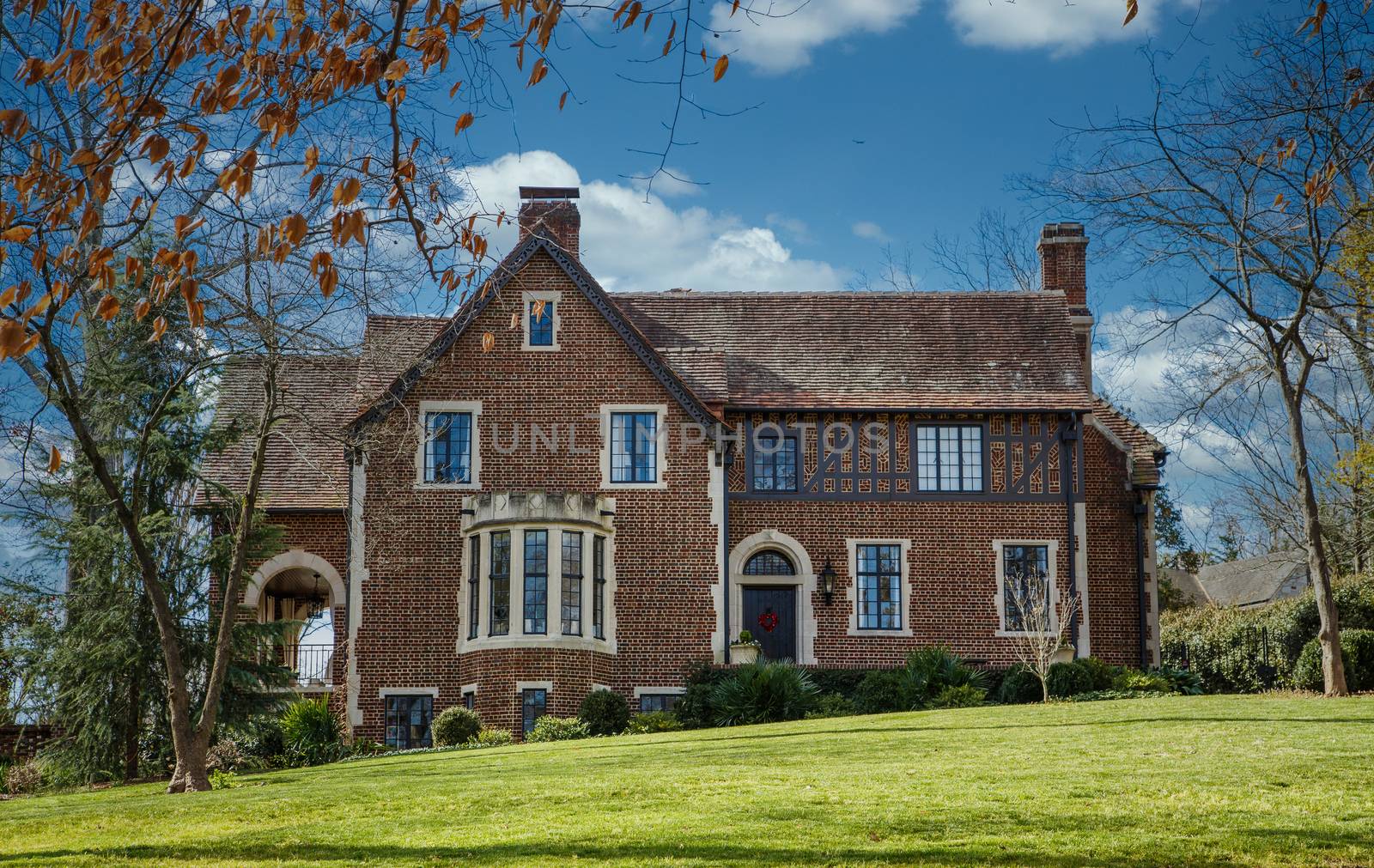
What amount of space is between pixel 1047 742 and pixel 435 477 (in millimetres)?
14045

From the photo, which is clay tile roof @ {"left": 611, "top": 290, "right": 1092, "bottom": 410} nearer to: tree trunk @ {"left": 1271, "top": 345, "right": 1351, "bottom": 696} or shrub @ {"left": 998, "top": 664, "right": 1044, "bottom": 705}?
shrub @ {"left": 998, "top": 664, "right": 1044, "bottom": 705}

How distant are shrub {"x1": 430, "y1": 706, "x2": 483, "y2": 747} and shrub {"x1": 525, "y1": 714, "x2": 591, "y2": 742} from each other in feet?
3.23

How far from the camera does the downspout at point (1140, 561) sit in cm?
2733

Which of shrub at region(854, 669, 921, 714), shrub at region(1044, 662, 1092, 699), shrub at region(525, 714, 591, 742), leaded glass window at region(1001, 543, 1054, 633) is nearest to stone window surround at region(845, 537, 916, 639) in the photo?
leaded glass window at region(1001, 543, 1054, 633)

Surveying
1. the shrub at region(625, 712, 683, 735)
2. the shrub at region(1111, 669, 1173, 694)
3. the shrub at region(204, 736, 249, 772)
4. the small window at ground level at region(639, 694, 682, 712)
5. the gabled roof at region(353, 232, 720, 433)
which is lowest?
the shrub at region(204, 736, 249, 772)

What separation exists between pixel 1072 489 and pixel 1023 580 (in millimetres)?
2064

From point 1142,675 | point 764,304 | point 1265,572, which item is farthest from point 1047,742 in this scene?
point 1265,572

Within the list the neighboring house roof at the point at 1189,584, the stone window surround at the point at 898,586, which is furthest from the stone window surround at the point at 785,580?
the neighboring house roof at the point at 1189,584

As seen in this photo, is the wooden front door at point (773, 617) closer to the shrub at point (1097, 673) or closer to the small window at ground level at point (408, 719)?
the shrub at point (1097, 673)

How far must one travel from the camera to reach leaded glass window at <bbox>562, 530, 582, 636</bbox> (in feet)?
82.1

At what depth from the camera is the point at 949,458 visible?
27688mm

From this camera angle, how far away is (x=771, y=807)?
11477 mm

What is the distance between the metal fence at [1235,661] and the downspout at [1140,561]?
925mm

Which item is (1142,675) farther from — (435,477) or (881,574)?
(435,477)
